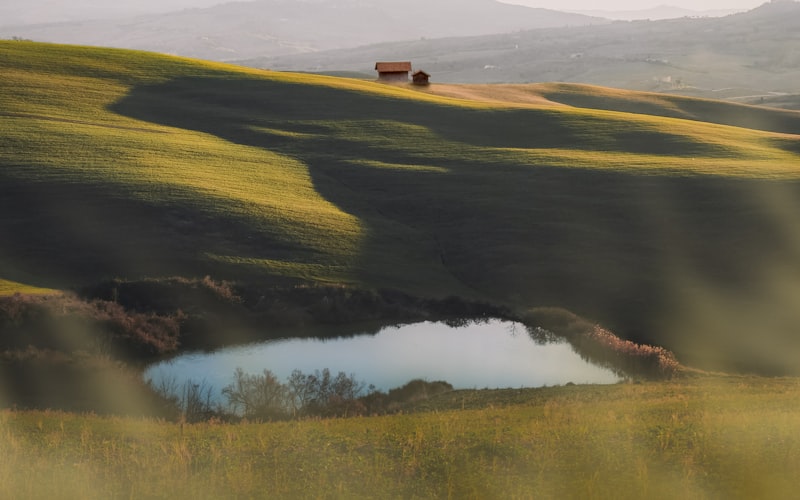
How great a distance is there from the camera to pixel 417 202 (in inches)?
2621

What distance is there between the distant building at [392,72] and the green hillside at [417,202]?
30800 millimetres

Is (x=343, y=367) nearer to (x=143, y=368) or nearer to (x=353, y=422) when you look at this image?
(x=143, y=368)

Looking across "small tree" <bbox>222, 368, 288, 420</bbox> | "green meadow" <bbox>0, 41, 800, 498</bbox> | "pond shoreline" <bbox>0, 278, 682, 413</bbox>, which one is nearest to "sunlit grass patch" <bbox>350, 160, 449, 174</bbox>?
"green meadow" <bbox>0, 41, 800, 498</bbox>

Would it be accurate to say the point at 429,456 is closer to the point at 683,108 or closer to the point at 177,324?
the point at 177,324

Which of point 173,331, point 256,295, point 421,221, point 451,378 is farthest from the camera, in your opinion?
point 421,221

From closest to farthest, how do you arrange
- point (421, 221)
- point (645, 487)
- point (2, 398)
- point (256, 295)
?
point (645, 487), point (2, 398), point (256, 295), point (421, 221)

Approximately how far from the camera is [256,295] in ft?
161

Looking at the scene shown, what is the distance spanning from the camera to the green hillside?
Answer: 1984 inches

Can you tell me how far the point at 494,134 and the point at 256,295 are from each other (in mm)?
45577

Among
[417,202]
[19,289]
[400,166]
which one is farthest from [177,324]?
[400,166]

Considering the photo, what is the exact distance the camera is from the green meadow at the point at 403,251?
18.9 m

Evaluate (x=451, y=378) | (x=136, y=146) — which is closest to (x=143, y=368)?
(x=451, y=378)

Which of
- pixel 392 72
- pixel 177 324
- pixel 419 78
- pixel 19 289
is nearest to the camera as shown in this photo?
pixel 177 324

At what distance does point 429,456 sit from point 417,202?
156 feet
